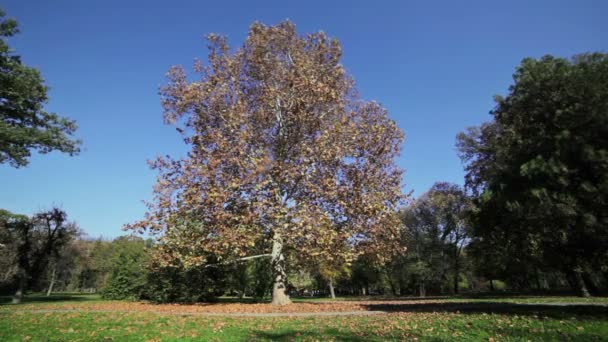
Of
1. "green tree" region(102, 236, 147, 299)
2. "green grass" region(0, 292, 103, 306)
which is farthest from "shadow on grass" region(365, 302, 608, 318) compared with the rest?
"green grass" region(0, 292, 103, 306)

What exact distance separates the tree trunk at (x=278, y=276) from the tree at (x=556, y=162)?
1273 cm

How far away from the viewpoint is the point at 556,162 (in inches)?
494

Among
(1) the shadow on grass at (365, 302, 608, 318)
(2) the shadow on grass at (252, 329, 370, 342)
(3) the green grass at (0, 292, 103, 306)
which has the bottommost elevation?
(3) the green grass at (0, 292, 103, 306)

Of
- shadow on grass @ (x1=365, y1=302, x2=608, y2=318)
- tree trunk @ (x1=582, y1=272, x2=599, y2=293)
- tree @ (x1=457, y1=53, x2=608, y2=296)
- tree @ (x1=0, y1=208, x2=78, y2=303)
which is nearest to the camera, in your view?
tree @ (x1=457, y1=53, x2=608, y2=296)

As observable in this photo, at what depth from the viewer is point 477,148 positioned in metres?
31.8

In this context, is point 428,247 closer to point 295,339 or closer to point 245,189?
point 245,189

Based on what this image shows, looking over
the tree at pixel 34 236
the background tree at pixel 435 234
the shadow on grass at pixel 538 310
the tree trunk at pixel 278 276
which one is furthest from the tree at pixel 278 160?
the background tree at pixel 435 234

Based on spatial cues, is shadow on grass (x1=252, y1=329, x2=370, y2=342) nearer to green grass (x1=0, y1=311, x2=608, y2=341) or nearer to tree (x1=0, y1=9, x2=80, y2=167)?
green grass (x1=0, y1=311, x2=608, y2=341)

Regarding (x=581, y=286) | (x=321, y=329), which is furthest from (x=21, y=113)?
(x=581, y=286)

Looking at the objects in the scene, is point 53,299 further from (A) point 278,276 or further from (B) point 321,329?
(B) point 321,329

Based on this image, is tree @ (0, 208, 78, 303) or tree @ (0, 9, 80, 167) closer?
tree @ (0, 9, 80, 167)

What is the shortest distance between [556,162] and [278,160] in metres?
14.0

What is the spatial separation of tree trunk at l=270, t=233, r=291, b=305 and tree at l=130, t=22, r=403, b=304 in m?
0.07

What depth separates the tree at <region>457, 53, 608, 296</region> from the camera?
12.0 m
